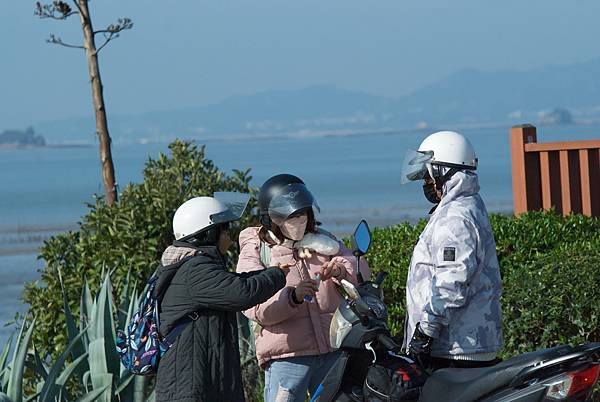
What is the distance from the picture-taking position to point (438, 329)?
5602 mm

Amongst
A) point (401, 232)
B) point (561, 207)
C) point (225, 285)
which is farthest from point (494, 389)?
point (561, 207)

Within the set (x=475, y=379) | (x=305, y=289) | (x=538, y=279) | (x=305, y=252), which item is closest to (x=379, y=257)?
(x=538, y=279)

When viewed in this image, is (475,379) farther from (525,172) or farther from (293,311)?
(525,172)

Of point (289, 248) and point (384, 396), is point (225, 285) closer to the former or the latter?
point (289, 248)

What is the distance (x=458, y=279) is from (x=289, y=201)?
3.40 ft

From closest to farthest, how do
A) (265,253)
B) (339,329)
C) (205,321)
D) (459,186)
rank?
(339,329)
(459,186)
(205,321)
(265,253)

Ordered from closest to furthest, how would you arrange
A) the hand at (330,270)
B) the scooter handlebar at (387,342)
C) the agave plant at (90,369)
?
the scooter handlebar at (387,342) < the hand at (330,270) < the agave plant at (90,369)

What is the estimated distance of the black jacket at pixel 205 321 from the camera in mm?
5898

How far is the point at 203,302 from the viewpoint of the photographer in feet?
19.5

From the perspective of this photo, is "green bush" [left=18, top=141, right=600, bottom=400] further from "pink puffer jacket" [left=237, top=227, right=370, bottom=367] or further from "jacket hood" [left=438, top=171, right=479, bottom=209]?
"jacket hood" [left=438, top=171, right=479, bottom=209]

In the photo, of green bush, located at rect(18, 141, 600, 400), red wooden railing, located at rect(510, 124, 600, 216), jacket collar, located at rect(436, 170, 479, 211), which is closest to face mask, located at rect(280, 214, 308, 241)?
jacket collar, located at rect(436, 170, 479, 211)

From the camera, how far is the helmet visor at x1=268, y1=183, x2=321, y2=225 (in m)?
6.22

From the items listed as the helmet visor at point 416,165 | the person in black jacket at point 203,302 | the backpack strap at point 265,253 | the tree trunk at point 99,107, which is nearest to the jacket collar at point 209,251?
the person in black jacket at point 203,302

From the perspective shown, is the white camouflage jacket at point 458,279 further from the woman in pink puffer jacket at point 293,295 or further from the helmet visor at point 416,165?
the woman in pink puffer jacket at point 293,295
